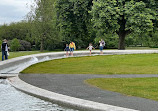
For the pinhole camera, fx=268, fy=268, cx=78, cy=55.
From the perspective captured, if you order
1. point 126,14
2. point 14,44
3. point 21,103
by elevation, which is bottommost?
point 21,103

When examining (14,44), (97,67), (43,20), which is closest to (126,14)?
(97,67)

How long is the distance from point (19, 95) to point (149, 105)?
14.7 ft

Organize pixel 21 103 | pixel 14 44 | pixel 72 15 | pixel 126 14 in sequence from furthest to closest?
pixel 14 44 → pixel 72 15 → pixel 126 14 → pixel 21 103

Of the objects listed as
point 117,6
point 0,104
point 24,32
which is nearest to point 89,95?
point 0,104

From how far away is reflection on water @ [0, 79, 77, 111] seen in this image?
7457 mm

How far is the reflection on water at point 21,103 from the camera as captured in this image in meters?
7.46

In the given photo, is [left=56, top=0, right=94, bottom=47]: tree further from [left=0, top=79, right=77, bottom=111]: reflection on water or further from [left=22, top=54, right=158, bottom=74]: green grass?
[left=0, top=79, right=77, bottom=111]: reflection on water

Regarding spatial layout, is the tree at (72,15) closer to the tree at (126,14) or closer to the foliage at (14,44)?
the tree at (126,14)

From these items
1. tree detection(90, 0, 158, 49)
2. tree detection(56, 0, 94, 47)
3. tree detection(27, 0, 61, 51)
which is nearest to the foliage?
tree detection(27, 0, 61, 51)

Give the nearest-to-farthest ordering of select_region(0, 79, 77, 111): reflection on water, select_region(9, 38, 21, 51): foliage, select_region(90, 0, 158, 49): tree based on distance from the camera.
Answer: select_region(0, 79, 77, 111): reflection on water < select_region(90, 0, 158, 49): tree < select_region(9, 38, 21, 51): foliage

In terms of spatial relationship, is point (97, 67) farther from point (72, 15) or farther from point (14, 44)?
point (14, 44)

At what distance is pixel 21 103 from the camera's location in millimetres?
8109

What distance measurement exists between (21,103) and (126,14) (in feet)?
86.8

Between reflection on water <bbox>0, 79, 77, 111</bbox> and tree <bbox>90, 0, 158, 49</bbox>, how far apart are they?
23.1 m
